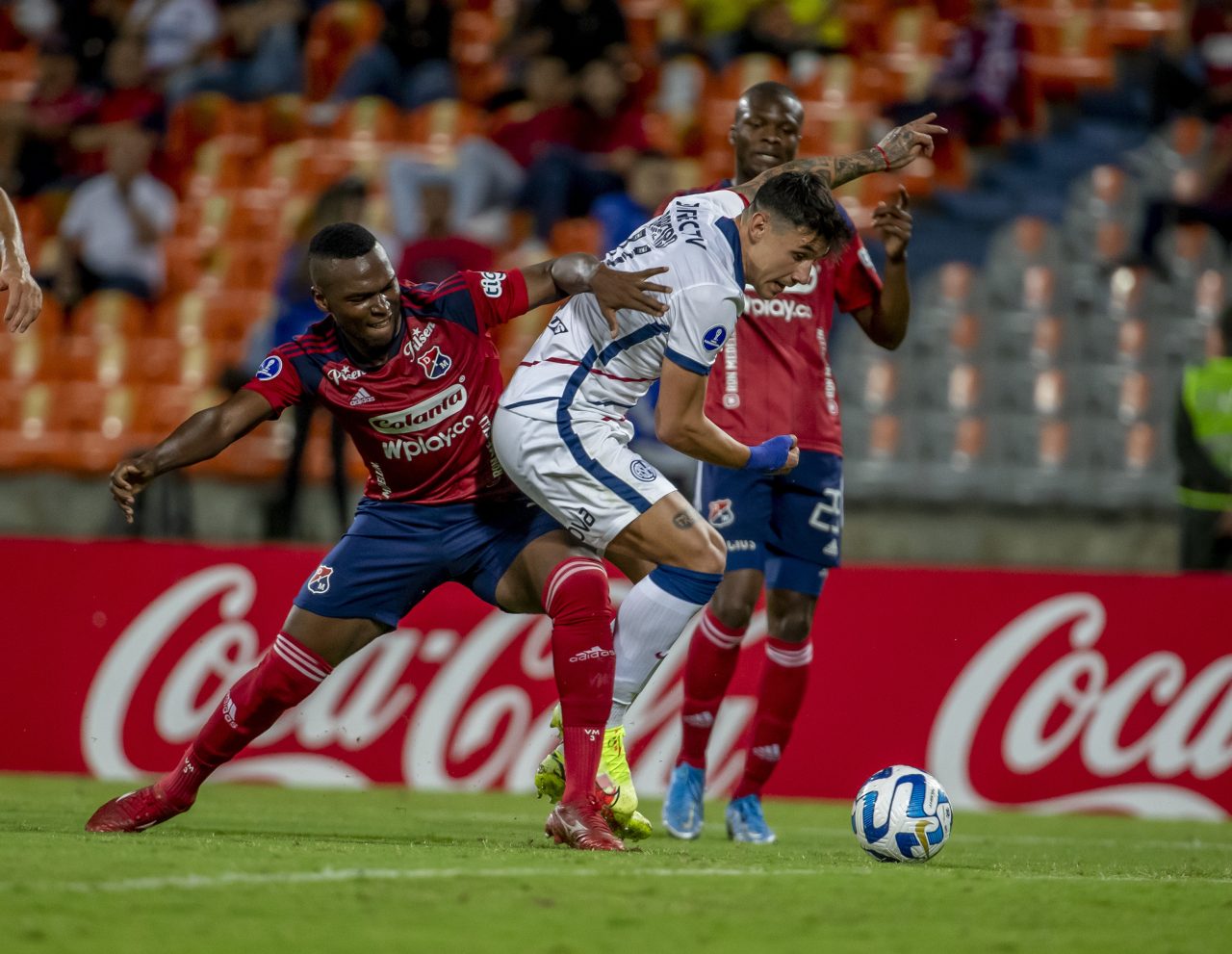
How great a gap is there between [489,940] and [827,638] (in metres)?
5.47

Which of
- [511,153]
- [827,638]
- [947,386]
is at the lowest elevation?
[827,638]

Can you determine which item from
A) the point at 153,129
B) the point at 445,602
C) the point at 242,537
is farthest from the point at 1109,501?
the point at 153,129

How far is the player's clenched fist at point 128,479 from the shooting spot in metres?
5.30

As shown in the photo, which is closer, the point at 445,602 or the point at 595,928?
the point at 595,928

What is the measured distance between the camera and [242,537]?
10.8 metres

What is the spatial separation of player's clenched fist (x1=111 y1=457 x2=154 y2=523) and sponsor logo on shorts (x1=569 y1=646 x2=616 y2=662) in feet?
4.53

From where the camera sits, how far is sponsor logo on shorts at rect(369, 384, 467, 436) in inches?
224

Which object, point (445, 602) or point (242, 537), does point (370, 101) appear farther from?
point (445, 602)

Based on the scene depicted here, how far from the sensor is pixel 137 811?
564cm

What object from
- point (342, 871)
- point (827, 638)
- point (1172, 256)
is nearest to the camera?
point (342, 871)

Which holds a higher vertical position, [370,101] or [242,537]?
[370,101]

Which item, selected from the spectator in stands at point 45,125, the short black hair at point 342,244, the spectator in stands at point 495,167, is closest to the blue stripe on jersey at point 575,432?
the short black hair at point 342,244

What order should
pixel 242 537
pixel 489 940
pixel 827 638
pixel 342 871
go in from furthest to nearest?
pixel 242 537
pixel 827 638
pixel 342 871
pixel 489 940

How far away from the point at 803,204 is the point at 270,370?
1.73 meters
